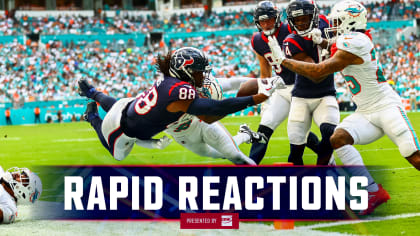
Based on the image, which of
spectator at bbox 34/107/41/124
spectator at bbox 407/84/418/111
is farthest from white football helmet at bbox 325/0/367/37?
spectator at bbox 34/107/41/124

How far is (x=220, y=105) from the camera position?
4805mm

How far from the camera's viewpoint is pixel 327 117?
613 centimetres

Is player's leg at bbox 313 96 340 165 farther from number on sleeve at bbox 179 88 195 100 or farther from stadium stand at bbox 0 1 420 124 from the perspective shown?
stadium stand at bbox 0 1 420 124

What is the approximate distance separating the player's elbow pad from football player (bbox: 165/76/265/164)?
907mm

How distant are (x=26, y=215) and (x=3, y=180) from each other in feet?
1.47

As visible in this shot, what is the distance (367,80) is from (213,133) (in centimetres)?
164

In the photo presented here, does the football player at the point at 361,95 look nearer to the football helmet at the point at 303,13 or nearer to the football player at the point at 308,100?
the football helmet at the point at 303,13

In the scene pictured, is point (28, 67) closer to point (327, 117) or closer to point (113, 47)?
point (113, 47)

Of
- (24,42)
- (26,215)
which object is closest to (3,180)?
(26,215)

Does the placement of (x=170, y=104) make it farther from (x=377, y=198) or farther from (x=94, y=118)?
(x=94, y=118)

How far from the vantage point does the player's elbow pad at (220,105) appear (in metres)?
4.78

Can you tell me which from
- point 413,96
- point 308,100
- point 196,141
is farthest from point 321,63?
point 413,96

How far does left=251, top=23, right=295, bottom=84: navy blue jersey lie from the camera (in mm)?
6852

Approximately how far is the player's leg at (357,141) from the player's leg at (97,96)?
2.67 m
